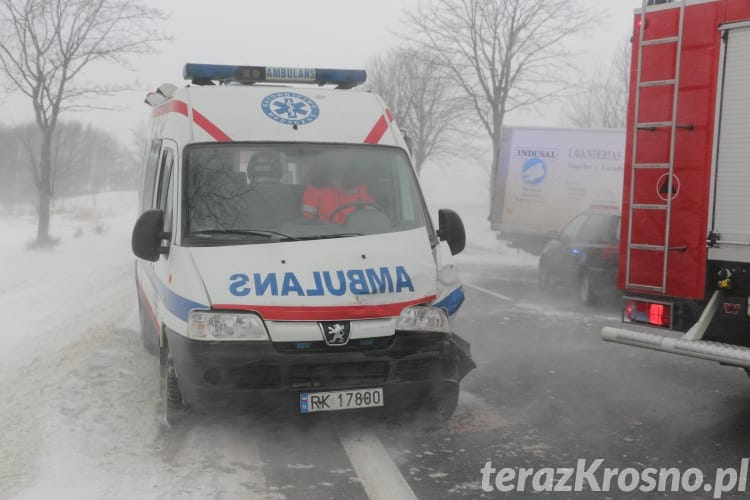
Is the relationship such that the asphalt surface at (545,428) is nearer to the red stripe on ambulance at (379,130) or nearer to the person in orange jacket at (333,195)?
the person in orange jacket at (333,195)

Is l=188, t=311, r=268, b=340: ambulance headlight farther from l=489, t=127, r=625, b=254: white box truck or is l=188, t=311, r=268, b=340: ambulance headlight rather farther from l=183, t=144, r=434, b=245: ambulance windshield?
l=489, t=127, r=625, b=254: white box truck

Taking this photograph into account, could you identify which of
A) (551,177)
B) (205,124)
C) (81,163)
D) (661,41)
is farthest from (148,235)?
(81,163)

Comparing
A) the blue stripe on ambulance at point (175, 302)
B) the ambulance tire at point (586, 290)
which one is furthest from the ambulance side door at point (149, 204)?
the ambulance tire at point (586, 290)

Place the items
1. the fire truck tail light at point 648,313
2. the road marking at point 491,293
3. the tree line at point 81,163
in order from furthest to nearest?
1. the tree line at point 81,163
2. the road marking at point 491,293
3. the fire truck tail light at point 648,313

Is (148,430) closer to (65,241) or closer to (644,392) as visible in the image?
(644,392)

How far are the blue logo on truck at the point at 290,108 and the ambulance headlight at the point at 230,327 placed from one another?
71.2 inches

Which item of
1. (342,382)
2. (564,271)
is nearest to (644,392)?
(342,382)

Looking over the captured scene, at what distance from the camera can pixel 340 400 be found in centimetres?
477

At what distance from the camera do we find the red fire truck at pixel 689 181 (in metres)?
5.00

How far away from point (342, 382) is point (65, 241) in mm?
18769

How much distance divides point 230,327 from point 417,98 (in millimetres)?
35044

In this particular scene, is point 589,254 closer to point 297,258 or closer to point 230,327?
point 297,258

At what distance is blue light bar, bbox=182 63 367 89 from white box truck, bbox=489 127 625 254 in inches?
478

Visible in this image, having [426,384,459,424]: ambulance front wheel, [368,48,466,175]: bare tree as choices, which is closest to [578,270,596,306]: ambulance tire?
[426,384,459,424]: ambulance front wheel
